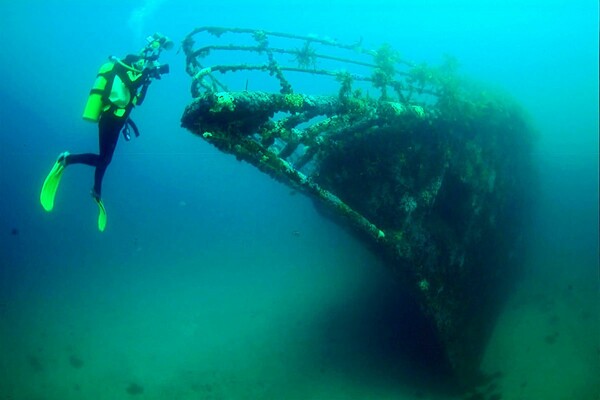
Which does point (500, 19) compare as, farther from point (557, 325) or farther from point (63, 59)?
point (63, 59)

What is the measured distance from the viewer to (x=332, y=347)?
9.20 metres

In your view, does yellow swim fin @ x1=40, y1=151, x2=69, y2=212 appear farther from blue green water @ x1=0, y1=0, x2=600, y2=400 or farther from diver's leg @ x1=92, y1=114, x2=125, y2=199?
blue green water @ x1=0, y1=0, x2=600, y2=400

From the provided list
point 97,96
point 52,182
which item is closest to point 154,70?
point 97,96

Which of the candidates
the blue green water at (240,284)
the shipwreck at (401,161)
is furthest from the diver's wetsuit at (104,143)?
the blue green water at (240,284)

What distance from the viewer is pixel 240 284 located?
19328 mm

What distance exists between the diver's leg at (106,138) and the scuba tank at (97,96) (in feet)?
0.76

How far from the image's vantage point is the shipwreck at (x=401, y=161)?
4414 mm

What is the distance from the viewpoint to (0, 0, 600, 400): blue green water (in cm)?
893

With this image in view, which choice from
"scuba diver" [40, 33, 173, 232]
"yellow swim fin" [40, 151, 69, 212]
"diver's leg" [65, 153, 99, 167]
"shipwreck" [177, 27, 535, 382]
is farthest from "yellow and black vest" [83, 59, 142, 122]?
"shipwreck" [177, 27, 535, 382]

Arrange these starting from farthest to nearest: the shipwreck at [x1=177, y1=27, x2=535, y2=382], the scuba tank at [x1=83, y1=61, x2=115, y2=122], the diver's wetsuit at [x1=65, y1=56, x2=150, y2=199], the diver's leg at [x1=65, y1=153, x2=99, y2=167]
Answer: the diver's leg at [x1=65, y1=153, x2=99, y2=167] < the diver's wetsuit at [x1=65, y1=56, x2=150, y2=199] < the scuba tank at [x1=83, y1=61, x2=115, y2=122] < the shipwreck at [x1=177, y1=27, x2=535, y2=382]

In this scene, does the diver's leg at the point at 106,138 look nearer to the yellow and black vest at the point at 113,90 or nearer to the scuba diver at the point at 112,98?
the scuba diver at the point at 112,98

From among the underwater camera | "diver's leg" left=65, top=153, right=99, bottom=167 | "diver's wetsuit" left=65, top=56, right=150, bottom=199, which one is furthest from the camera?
"diver's leg" left=65, top=153, right=99, bottom=167

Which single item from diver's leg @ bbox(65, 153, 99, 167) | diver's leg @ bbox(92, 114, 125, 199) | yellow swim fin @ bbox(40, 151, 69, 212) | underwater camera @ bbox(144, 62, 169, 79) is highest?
underwater camera @ bbox(144, 62, 169, 79)

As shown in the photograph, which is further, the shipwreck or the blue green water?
the blue green water
